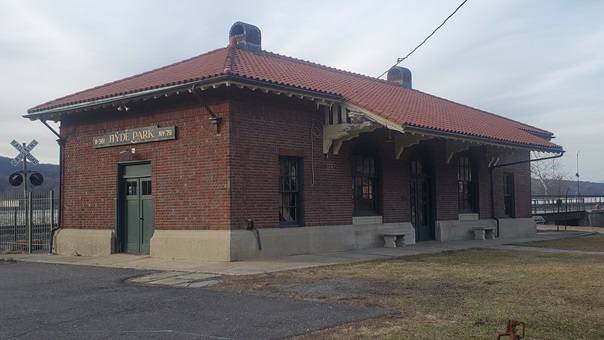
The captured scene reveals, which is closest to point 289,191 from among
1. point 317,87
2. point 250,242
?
point 250,242

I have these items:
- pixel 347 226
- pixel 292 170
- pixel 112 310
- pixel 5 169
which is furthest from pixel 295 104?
pixel 5 169

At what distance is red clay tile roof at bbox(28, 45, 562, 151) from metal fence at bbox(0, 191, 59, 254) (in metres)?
3.03

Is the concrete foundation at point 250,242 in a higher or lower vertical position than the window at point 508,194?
lower

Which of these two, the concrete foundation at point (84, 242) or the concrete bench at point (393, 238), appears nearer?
the concrete foundation at point (84, 242)

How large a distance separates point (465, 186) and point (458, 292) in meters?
12.6

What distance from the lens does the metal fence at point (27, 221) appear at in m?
17.8

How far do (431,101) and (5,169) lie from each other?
63812 mm

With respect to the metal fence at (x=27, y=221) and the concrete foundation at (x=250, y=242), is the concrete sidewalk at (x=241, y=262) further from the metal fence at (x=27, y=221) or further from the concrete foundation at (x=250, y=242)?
the metal fence at (x=27, y=221)

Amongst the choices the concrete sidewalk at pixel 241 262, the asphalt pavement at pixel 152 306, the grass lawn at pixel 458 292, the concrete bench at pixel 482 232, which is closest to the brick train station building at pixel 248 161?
the concrete sidewalk at pixel 241 262

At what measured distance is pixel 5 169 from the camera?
71.4m

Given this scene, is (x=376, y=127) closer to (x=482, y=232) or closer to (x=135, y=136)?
(x=135, y=136)

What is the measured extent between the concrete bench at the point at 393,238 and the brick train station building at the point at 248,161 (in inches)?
4.8

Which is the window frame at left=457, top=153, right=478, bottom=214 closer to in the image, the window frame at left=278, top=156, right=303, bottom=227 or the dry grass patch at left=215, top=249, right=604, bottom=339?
the dry grass patch at left=215, top=249, right=604, bottom=339

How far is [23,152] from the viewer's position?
18.0 metres
